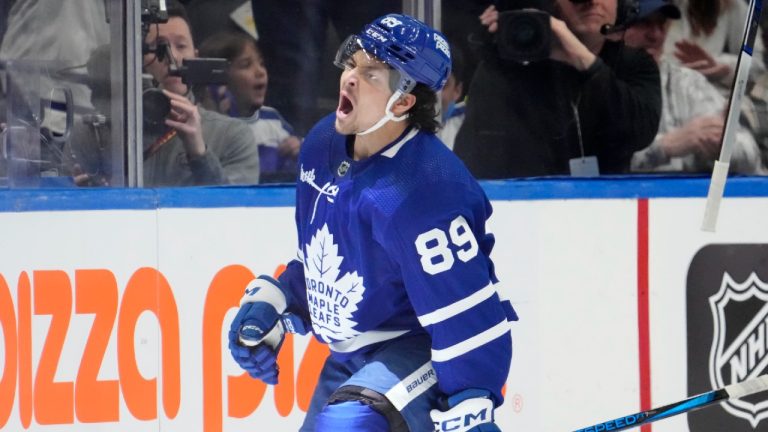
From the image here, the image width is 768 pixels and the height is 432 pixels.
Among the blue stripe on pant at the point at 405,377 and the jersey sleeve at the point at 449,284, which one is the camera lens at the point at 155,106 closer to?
the blue stripe on pant at the point at 405,377

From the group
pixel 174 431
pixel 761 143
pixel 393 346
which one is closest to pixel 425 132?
pixel 393 346

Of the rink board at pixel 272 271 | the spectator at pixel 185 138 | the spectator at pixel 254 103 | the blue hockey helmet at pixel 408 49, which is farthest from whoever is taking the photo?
the spectator at pixel 254 103

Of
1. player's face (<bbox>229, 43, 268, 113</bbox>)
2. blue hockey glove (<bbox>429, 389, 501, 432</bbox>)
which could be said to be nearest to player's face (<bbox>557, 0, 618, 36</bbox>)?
player's face (<bbox>229, 43, 268, 113</bbox>)

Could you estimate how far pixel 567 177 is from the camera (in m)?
3.42

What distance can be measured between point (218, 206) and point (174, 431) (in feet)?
1.93

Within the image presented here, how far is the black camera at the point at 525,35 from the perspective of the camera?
3.73 meters

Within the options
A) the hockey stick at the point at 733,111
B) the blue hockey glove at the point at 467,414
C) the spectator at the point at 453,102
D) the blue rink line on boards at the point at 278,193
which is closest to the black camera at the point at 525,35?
the spectator at the point at 453,102

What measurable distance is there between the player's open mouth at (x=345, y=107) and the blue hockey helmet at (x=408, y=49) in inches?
3.6

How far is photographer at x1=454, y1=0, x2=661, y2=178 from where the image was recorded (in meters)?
3.73

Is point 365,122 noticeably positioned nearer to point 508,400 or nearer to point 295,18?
point 508,400

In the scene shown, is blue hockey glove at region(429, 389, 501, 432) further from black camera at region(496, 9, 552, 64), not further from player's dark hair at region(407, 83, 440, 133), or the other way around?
black camera at region(496, 9, 552, 64)

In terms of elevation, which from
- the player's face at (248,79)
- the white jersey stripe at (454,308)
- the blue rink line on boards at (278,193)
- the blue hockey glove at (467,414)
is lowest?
the blue hockey glove at (467,414)

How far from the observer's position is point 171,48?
3.62 metres

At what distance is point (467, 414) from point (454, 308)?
0.18 meters
